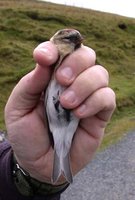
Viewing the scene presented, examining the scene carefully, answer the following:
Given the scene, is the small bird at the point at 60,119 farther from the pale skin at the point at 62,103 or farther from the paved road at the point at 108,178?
the paved road at the point at 108,178

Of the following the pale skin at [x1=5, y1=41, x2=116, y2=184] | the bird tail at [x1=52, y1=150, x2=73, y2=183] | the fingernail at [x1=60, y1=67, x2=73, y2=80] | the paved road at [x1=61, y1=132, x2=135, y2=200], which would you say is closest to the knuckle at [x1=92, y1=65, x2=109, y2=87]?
the pale skin at [x1=5, y1=41, x2=116, y2=184]

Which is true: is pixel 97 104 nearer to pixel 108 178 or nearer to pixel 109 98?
pixel 109 98

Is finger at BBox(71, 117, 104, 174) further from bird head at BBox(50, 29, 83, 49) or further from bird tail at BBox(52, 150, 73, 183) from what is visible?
bird head at BBox(50, 29, 83, 49)

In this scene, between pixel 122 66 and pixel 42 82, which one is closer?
pixel 42 82

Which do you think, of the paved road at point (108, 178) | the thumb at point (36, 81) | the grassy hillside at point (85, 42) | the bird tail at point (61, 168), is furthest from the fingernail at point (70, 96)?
the grassy hillside at point (85, 42)

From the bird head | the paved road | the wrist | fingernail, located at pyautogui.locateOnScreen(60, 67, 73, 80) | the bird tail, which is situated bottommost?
the paved road

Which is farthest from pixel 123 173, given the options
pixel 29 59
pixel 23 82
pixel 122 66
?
pixel 122 66

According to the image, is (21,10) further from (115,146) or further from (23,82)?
(23,82)
